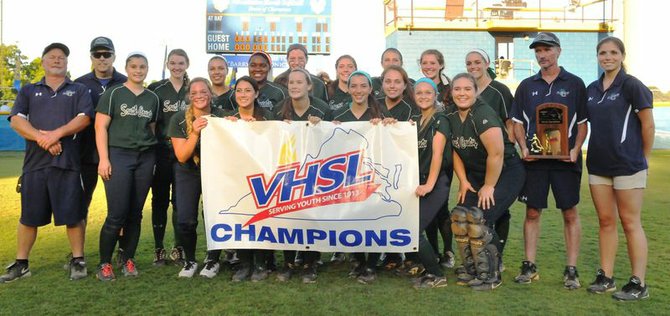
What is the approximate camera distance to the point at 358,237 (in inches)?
190

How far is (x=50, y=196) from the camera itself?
4.93m

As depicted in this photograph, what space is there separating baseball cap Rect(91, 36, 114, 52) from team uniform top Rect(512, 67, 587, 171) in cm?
373

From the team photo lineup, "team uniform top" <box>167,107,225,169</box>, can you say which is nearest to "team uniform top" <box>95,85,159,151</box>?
the team photo lineup

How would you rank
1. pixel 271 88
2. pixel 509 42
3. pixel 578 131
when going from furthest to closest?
pixel 509 42, pixel 271 88, pixel 578 131

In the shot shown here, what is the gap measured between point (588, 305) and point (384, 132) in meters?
2.02

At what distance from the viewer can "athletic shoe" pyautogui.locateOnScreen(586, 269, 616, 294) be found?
14.8 ft

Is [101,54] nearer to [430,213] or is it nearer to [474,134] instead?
[430,213]

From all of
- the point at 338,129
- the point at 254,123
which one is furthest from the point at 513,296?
the point at 254,123

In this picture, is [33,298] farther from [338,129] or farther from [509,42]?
[509,42]

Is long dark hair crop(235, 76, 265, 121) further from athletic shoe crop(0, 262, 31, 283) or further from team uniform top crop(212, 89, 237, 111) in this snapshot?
athletic shoe crop(0, 262, 31, 283)

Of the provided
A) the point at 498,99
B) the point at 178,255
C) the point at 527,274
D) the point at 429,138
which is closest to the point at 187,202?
the point at 178,255

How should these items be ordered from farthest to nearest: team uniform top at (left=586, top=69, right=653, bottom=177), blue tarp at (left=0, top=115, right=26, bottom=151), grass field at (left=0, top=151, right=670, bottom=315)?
blue tarp at (left=0, top=115, right=26, bottom=151), team uniform top at (left=586, top=69, right=653, bottom=177), grass field at (left=0, top=151, right=670, bottom=315)

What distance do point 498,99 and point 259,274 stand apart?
2.59m

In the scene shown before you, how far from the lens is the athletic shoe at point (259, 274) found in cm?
492
